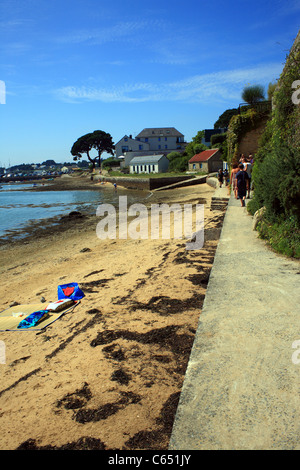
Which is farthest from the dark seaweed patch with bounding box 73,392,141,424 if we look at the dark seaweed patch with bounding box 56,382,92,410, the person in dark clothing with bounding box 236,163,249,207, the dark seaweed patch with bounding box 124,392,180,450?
the person in dark clothing with bounding box 236,163,249,207

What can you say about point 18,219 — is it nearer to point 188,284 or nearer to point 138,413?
point 188,284

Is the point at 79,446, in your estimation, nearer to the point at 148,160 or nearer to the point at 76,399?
the point at 76,399

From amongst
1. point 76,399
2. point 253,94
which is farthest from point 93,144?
point 76,399

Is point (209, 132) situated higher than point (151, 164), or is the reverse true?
point (209, 132)

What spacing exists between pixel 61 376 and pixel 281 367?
2764 mm

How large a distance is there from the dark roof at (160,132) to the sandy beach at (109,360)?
87303mm

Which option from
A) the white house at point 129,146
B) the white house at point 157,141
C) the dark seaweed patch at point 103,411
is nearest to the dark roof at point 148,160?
the white house at point 157,141

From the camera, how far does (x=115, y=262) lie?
33.8 feet

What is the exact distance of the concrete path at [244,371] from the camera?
7.33ft

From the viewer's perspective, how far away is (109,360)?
440cm

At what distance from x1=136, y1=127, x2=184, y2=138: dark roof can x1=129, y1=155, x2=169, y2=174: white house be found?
867 inches

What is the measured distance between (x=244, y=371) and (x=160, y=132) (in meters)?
94.6

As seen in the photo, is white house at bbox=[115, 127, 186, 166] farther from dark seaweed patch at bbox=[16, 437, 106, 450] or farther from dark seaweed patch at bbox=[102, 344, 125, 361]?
dark seaweed patch at bbox=[16, 437, 106, 450]
